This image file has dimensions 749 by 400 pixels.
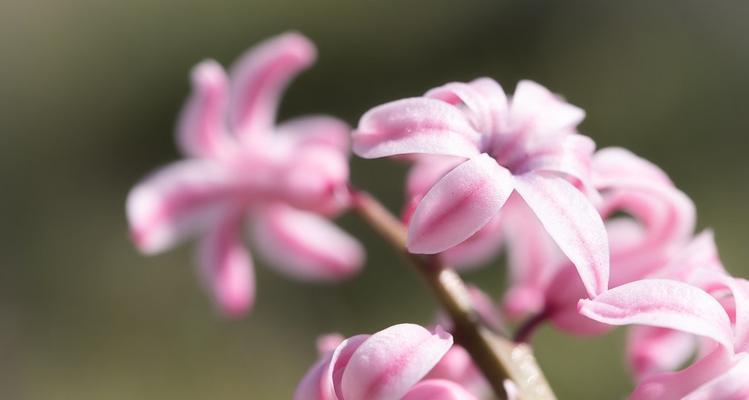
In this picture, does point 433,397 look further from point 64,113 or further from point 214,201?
point 64,113

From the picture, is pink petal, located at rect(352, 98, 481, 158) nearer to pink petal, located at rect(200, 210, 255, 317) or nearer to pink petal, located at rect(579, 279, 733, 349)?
pink petal, located at rect(579, 279, 733, 349)

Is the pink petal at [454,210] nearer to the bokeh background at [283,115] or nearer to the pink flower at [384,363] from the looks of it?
the pink flower at [384,363]

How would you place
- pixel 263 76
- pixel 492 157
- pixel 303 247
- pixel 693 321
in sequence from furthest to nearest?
pixel 303 247, pixel 263 76, pixel 492 157, pixel 693 321

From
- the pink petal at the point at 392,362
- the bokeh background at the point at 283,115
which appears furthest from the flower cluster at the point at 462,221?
the bokeh background at the point at 283,115

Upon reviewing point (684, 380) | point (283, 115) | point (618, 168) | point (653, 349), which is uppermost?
point (618, 168)

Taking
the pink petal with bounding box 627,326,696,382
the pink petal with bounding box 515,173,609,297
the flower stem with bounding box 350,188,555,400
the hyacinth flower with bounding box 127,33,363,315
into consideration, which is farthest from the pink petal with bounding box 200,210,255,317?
the pink petal with bounding box 515,173,609,297

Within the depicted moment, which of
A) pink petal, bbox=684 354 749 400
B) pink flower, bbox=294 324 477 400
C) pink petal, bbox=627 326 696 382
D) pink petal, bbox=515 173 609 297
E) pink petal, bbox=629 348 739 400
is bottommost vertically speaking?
pink petal, bbox=627 326 696 382

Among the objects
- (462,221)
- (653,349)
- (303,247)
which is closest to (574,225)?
(462,221)

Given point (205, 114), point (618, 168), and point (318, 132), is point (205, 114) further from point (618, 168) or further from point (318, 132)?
point (618, 168)
